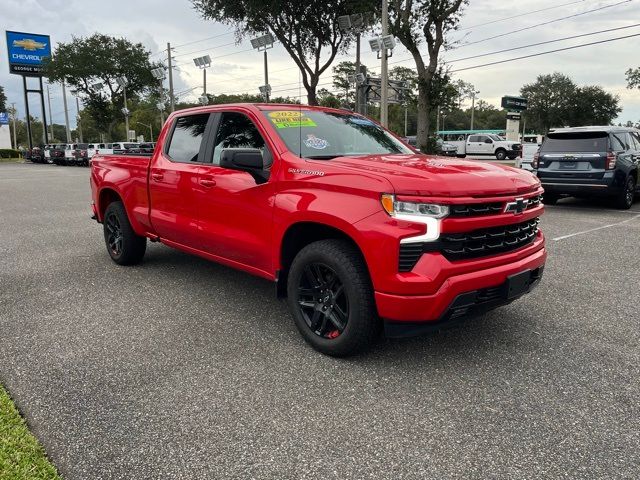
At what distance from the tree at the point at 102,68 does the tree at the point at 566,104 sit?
6290 cm

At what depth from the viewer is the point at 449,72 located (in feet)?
74.5

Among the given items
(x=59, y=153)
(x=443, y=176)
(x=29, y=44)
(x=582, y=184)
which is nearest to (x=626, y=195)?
(x=582, y=184)

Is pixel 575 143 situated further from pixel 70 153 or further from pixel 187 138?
pixel 70 153

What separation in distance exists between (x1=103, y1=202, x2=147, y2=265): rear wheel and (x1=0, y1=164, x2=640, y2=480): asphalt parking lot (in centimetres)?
66

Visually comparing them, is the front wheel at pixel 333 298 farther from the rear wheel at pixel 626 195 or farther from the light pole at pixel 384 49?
the light pole at pixel 384 49

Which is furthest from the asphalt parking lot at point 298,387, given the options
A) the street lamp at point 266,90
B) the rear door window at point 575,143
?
the street lamp at point 266,90

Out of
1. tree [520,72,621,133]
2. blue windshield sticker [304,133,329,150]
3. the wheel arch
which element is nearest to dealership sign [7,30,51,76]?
blue windshield sticker [304,133,329,150]

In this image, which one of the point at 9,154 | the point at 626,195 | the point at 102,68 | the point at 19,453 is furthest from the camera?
the point at 9,154

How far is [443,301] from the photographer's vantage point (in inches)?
117

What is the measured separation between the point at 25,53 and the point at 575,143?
6432 cm

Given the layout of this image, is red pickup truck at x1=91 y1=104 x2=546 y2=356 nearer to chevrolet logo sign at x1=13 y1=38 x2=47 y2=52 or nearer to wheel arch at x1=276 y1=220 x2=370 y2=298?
wheel arch at x1=276 y1=220 x2=370 y2=298

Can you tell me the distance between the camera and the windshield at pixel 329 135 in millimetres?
3953

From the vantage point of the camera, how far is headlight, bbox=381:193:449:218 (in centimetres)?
298

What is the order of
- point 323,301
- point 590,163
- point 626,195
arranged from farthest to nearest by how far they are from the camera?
1. point 626,195
2. point 590,163
3. point 323,301
